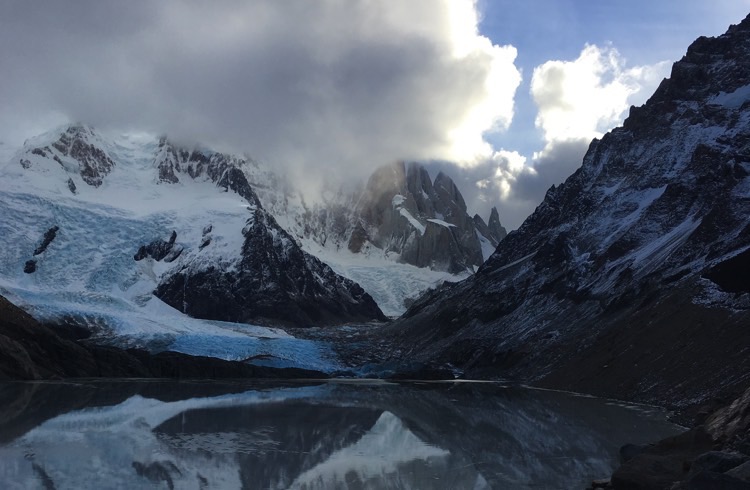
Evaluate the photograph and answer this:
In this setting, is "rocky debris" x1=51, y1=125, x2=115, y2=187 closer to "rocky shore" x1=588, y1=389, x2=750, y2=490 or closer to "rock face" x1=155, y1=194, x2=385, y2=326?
"rock face" x1=155, y1=194, x2=385, y2=326

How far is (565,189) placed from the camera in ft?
407

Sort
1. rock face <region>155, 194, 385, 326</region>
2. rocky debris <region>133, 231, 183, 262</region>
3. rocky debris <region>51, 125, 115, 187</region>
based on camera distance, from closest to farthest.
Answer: rocky debris <region>133, 231, 183, 262</region> → rock face <region>155, 194, 385, 326</region> → rocky debris <region>51, 125, 115, 187</region>

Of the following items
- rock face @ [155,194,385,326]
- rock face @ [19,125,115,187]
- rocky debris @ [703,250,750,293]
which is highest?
rock face @ [19,125,115,187]

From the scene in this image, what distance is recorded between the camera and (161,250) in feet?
482

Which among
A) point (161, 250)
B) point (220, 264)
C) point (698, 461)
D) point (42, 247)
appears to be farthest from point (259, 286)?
point (698, 461)

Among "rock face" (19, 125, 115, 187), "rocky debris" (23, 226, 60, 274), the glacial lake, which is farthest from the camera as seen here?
"rock face" (19, 125, 115, 187)

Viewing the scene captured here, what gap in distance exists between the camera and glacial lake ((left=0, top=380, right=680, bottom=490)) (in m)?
20.9

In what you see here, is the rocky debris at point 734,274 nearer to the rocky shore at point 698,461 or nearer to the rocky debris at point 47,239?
the rocky shore at point 698,461

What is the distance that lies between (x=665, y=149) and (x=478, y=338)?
1480 inches

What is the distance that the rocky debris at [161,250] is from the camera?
140875 mm

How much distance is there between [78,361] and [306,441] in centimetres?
5005

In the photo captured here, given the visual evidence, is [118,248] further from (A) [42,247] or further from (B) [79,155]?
(B) [79,155]

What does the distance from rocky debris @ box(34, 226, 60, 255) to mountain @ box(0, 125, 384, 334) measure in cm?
21

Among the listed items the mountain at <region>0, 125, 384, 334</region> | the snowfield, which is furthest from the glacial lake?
the mountain at <region>0, 125, 384, 334</region>
